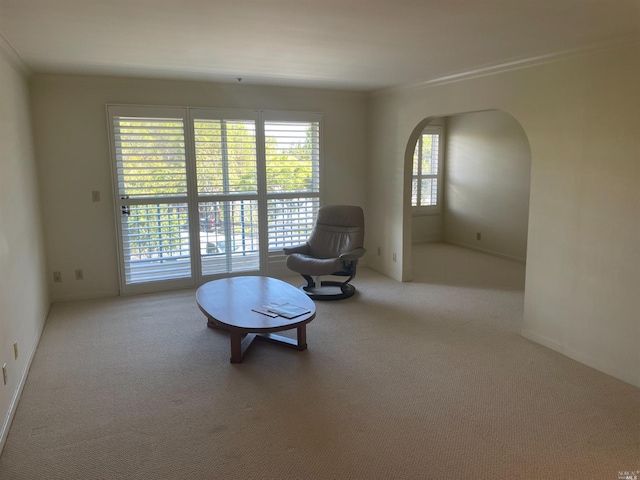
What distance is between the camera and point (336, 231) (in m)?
5.21

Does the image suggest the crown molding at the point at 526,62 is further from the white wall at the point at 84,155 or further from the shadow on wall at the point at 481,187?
the white wall at the point at 84,155

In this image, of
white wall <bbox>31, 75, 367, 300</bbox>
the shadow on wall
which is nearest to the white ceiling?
white wall <bbox>31, 75, 367, 300</bbox>

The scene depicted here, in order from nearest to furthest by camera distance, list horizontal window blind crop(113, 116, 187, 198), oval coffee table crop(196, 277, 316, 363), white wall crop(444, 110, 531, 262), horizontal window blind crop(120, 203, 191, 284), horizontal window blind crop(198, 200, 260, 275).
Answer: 1. oval coffee table crop(196, 277, 316, 363)
2. horizontal window blind crop(113, 116, 187, 198)
3. horizontal window blind crop(120, 203, 191, 284)
4. horizontal window blind crop(198, 200, 260, 275)
5. white wall crop(444, 110, 531, 262)

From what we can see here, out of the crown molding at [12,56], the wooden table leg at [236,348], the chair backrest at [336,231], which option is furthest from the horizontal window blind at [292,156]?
the wooden table leg at [236,348]

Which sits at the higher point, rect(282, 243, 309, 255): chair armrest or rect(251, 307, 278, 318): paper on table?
rect(282, 243, 309, 255): chair armrest

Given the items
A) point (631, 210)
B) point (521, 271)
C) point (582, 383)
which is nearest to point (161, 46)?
point (631, 210)

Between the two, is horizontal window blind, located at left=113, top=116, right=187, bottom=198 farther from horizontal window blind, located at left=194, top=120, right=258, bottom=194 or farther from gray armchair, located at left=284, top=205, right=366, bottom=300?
gray armchair, located at left=284, top=205, right=366, bottom=300

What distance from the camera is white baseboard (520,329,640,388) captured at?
9.98ft

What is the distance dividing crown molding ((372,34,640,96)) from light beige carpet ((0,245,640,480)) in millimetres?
2189

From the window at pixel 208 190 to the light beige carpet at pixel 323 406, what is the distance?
0.99 m

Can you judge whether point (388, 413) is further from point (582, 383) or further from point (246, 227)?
point (246, 227)

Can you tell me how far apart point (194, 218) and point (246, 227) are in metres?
0.62

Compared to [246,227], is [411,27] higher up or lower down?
higher up

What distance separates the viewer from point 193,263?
5.22m
